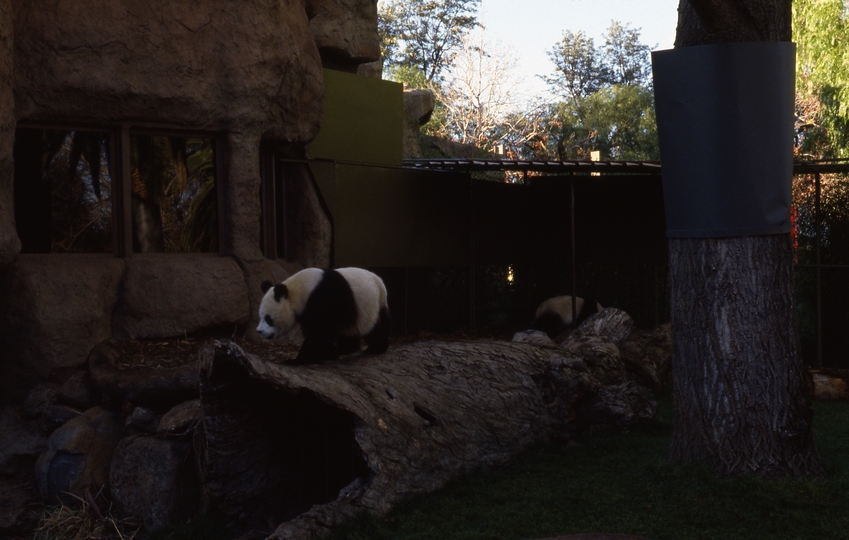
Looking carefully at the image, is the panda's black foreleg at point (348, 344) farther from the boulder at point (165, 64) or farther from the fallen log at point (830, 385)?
the fallen log at point (830, 385)

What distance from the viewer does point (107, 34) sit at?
7848 mm

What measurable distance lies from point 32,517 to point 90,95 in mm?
3781

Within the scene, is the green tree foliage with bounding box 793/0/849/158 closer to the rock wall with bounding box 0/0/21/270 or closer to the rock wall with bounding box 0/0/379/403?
the rock wall with bounding box 0/0/379/403

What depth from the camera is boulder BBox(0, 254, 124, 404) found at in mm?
7223

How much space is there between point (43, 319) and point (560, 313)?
7233mm

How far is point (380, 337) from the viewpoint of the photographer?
7203 mm

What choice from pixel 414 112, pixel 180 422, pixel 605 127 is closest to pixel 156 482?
pixel 180 422

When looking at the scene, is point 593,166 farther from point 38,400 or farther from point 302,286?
point 38,400

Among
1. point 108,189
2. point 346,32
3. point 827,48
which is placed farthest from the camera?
point 827,48

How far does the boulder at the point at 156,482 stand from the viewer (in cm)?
604

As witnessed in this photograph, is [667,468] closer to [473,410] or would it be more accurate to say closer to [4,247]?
[473,410]

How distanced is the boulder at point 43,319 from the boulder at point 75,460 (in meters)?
0.78

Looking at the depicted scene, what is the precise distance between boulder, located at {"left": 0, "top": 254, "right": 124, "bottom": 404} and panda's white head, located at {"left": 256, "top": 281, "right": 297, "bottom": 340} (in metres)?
1.92

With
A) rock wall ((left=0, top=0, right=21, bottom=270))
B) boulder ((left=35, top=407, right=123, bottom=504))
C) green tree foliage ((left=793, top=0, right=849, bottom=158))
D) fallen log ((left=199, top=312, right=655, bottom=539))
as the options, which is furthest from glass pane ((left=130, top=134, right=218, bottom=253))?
green tree foliage ((left=793, top=0, right=849, bottom=158))
